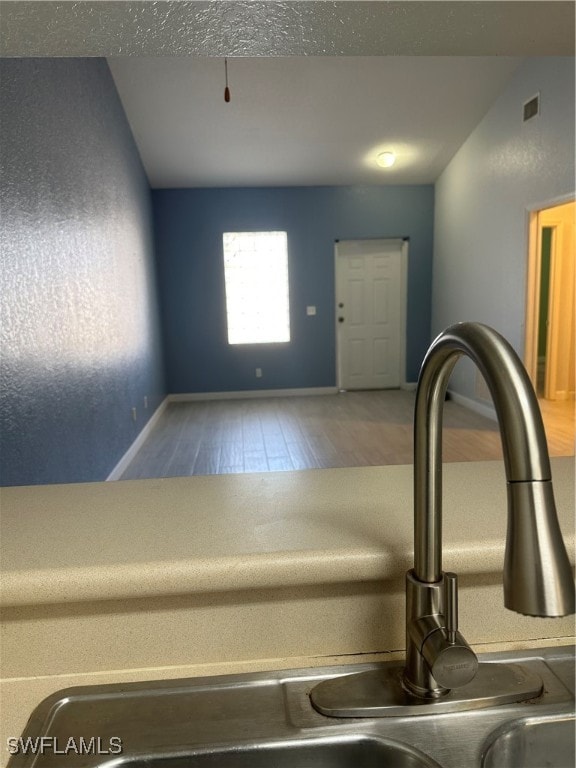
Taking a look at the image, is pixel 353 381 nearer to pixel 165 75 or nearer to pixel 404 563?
pixel 165 75

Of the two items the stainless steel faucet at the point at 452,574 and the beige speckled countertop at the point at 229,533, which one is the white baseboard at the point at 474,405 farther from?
the stainless steel faucet at the point at 452,574

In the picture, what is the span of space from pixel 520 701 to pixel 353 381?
647cm

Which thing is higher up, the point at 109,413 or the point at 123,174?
the point at 123,174

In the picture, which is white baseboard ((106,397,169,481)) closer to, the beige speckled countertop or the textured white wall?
the beige speckled countertop

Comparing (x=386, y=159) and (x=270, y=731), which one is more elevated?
(x=386, y=159)

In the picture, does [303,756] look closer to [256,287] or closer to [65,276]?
[65,276]

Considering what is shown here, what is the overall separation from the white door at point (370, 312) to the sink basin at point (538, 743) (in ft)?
20.9

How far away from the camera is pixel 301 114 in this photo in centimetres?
504

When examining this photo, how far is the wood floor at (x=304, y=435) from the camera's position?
4.19 meters

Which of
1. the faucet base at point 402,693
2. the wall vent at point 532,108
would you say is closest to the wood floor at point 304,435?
the wall vent at point 532,108

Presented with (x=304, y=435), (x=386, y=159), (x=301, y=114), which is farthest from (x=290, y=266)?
(x=304, y=435)

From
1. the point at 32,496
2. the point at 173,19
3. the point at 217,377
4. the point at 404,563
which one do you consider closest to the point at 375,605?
the point at 404,563

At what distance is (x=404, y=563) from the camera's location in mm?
630

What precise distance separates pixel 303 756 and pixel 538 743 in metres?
0.27
